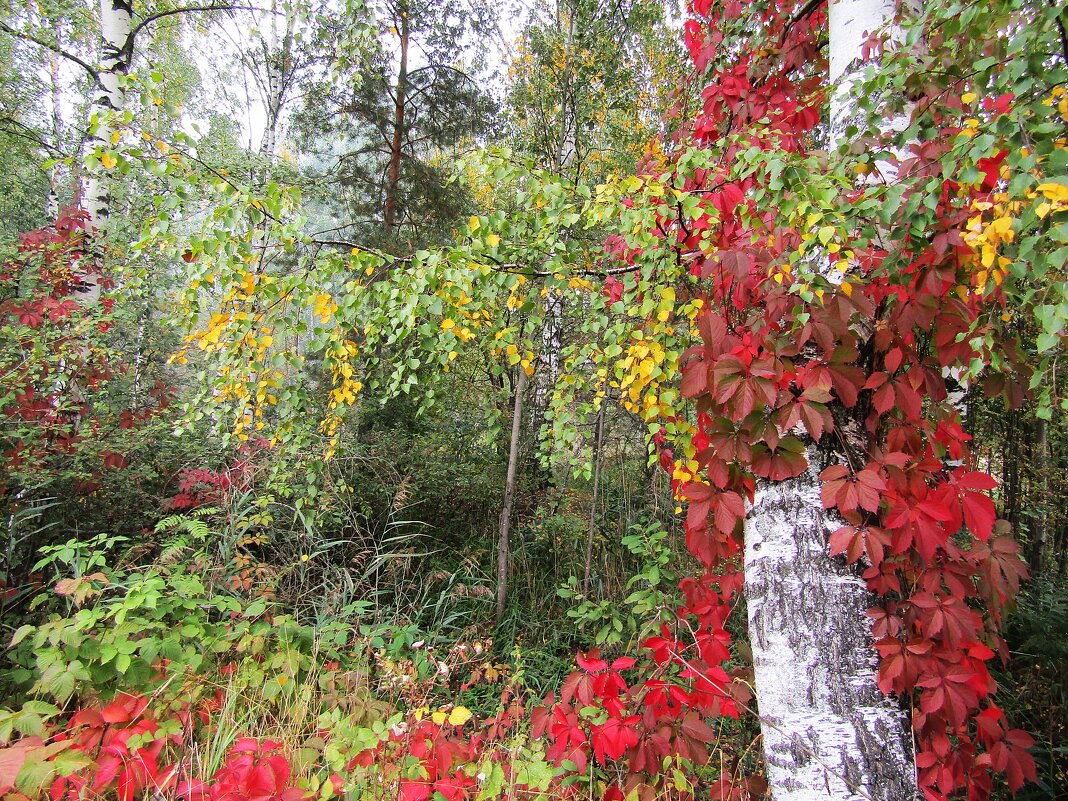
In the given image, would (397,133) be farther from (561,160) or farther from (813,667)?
(813,667)

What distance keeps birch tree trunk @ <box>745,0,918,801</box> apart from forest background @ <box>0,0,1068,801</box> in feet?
0.06

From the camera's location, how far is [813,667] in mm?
1292

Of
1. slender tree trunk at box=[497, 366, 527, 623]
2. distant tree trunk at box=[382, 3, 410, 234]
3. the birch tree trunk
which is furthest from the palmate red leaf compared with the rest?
distant tree trunk at box=[382, 3, 410, 234]

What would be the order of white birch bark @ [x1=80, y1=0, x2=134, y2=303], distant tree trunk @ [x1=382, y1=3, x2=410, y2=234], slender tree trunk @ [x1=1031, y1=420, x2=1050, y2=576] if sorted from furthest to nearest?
distant tree trunk @ [x1=382, y1=3, x2=410, y2=234], white birch bark @ [x1=80, y1=0, x2=134, y2=303], slender tree trunk @ [x1=1031, y1=420, x2=1050, y2=576]

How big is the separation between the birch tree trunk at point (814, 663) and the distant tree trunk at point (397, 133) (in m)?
4.43

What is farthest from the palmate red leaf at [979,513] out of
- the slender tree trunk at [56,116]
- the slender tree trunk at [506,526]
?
the slender tree trunk at [56,116]

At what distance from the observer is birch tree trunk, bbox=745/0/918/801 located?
48.1 inches

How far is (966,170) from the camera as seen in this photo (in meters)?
1.02

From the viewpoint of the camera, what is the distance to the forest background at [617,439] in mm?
1197

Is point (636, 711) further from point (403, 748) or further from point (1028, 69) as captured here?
point (1028, 69)

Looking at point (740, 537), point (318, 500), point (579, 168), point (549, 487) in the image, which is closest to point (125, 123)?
point (740, 537)

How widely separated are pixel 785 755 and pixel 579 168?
4.58 meters

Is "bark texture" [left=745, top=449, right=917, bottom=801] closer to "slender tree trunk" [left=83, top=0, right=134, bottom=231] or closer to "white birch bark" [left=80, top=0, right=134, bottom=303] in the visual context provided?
"white birch bark" [left=80, top=0, right=134, bottom=303]

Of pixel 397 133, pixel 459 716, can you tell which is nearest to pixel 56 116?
pixel 397 133
